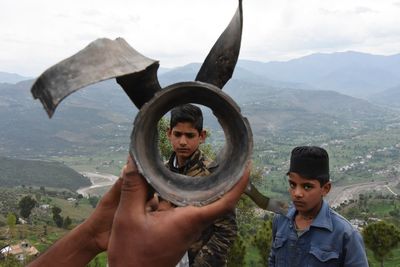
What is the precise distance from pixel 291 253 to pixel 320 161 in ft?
2.91

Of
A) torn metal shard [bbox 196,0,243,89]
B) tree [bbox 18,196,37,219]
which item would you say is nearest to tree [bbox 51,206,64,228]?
tree [bbox 18,196,37,219]

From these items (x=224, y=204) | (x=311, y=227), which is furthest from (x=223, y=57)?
(x=311, y=227)

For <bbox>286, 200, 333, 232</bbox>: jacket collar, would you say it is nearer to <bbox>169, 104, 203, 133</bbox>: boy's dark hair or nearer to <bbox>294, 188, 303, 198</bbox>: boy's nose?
<bbox>294, 188, 303, 198</bbox>: boy's nose

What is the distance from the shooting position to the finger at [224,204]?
5.70 feet

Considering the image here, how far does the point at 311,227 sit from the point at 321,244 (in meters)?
0.19

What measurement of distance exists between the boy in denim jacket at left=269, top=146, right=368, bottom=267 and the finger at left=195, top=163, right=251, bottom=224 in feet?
7.48

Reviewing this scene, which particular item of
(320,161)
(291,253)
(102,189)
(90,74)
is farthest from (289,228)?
(102,189)

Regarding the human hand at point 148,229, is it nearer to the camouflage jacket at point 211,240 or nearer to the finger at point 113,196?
the finger at point 113,196

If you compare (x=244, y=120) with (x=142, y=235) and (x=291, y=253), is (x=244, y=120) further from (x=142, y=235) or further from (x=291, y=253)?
(x=291, y=253)

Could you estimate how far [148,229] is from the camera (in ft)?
5.31

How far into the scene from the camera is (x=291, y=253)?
4117 mm

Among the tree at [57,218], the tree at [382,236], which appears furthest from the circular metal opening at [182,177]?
the tree at [57,218]

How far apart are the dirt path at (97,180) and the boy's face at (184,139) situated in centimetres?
12485

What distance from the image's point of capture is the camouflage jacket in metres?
3.33
